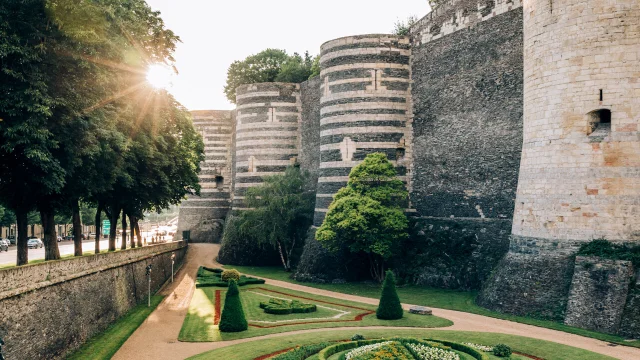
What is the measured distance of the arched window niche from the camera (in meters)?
26.1

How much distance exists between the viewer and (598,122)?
2636 cm

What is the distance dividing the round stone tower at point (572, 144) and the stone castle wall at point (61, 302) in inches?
730

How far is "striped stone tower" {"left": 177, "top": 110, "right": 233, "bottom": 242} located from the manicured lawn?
36553mm

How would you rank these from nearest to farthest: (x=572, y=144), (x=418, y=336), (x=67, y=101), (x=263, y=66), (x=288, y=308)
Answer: (x=67, y=101) < (x=418, y=336) < (x=572, y=144) < (x=288, y=308) < (x=263, y=66)

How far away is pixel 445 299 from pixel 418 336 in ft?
29.2

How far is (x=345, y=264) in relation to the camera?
43219mm

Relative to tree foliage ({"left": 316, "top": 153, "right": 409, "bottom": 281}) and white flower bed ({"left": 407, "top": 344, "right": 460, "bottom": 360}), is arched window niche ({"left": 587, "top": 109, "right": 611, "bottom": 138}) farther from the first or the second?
tree foliage ({"left": 316, "top": 153, "right": 409, "bottom": 281})

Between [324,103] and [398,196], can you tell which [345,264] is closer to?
[398,196]

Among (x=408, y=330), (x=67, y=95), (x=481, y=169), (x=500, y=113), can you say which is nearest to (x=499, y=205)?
(x=481, y=169)

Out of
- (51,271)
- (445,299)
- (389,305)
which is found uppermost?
(51,271)

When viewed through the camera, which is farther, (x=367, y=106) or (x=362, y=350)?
(x=367, y=106)

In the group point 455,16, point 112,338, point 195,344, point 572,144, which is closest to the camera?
point 195,344

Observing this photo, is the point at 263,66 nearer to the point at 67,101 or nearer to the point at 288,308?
the point at 288,308

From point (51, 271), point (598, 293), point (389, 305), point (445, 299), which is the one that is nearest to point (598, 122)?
point (598, 293)
